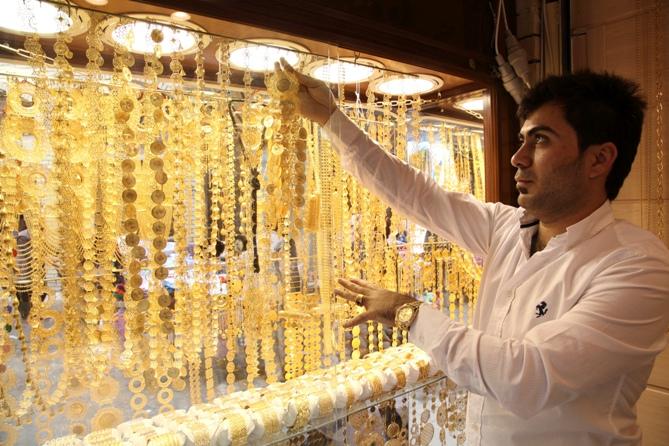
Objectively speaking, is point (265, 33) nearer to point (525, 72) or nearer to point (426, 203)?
point (426, 203)

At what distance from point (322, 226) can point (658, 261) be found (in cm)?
88

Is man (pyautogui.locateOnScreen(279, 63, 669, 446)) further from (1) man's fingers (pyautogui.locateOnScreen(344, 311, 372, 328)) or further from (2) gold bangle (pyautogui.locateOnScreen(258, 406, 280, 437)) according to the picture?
(2) gold bangle (pyautogui.locateOnScreen(258, 406, 280, 437))

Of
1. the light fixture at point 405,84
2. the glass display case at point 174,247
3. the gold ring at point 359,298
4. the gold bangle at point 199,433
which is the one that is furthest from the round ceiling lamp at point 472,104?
the gold bangle at point 199,433

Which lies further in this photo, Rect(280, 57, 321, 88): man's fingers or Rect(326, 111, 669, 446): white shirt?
Rect(280, 57, 321, 88): man's fingers

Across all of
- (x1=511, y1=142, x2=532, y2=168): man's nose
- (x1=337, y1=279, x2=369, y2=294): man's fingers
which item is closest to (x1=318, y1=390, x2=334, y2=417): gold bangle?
(x1=337, y1=279, x2=369, y2=294): man's fingers

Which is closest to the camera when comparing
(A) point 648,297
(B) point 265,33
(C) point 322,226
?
(A) point 648,297

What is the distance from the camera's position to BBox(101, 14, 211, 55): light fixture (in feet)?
3.98

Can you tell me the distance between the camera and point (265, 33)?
1.35 metres

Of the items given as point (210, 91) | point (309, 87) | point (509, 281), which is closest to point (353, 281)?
point (509, 281)

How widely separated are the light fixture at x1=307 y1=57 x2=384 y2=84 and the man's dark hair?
0.61 meters

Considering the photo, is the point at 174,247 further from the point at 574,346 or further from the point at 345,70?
the point at 574,346

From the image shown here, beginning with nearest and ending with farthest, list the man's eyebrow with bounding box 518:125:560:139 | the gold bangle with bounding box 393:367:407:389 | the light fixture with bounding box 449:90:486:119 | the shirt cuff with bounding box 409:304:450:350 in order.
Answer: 1. the shirt cuff with bounding box 409:304:450:350
2. the man's eyebrow with bounding box 518:125:560:139
3. the gold bangle with bounding box 393:367:407:389
4. the light fixture with bounding box 449:90:486:119

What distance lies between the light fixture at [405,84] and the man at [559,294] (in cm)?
43

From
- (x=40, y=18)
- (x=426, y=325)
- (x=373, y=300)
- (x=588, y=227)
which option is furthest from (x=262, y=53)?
(x=588, y=227)
